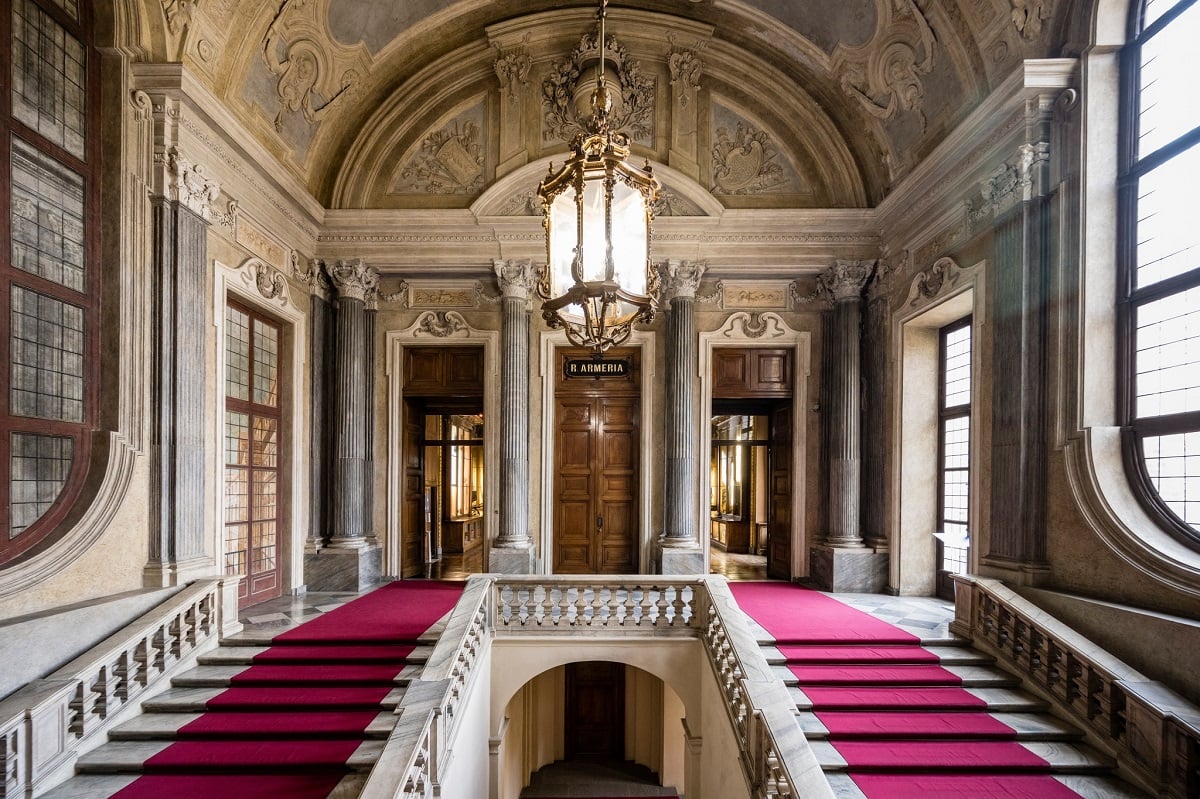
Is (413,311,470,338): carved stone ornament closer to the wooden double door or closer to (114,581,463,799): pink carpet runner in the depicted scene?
the wooden double door

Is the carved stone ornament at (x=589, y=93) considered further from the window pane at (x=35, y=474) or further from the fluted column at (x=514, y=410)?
the window pane at (x=35, y=474)

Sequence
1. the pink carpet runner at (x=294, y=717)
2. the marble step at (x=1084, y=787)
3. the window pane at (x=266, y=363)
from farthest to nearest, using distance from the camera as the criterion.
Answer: the window pane at (x=266, y=363) → the pink carpet runner at (x=294, y=717) → the marble step at (x=1084, y=787)

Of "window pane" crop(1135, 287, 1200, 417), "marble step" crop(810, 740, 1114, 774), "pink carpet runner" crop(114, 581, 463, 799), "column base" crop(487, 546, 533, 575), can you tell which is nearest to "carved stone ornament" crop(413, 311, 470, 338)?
"column base" crop(487, 546, 533, 575)

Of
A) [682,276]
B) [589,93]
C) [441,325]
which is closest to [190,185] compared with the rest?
[441,325]

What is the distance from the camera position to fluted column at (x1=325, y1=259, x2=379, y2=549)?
25.0 feet

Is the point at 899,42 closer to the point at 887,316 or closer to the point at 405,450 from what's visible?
the point at 887,316

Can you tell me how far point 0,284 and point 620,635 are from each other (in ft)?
18.2

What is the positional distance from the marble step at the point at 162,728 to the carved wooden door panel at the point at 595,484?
4.22m

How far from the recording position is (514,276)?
7898mm

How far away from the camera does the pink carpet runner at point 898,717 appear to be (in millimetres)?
3646

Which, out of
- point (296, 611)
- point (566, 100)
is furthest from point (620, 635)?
point (566, 100)

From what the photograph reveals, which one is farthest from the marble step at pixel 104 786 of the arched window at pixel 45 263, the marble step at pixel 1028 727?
the marble step at pixel 1028 727

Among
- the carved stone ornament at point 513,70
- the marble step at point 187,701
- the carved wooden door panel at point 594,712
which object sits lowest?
the carved wooden door panel at point 594,712

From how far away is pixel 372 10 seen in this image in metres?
6.93
